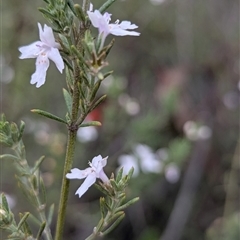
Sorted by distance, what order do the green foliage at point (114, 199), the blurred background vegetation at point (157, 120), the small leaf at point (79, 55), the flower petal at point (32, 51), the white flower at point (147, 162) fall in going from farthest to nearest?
the blurred background vegetation at point (157, 120) < the white flower at point (147, 162) < the green foliage at point (114, 199) < the flower petal at point (32, 51) < the small leaf at point (79, 55)

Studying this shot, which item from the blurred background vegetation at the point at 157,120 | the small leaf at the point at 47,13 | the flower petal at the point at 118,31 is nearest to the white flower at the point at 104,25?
the flower petal at the point at 118,31

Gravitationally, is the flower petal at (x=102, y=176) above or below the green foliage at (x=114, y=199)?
above

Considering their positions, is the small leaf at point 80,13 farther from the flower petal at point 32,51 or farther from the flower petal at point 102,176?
the flower petal at point 102,176

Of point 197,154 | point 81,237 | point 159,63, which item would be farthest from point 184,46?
point 81,237

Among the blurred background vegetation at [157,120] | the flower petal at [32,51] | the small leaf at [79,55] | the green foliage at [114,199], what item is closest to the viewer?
the small leaf at [79,55]

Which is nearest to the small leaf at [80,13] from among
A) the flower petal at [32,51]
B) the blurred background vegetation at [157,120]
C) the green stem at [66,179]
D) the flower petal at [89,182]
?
the flower petal at [32,51]

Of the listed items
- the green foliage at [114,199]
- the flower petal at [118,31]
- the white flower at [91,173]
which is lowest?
the green foliage at [114,199]

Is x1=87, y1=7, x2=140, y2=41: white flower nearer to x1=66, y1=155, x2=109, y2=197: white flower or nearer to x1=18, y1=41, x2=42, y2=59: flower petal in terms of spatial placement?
x1=18, y1=41, x2=42, y2=59: flower petal

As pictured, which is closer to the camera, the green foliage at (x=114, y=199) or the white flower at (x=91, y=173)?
the white flower at (x=91, y=173)
